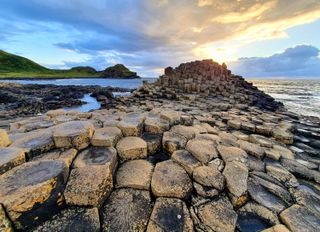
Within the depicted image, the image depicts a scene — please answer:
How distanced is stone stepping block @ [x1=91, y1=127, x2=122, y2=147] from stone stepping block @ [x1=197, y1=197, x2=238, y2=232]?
1.59m

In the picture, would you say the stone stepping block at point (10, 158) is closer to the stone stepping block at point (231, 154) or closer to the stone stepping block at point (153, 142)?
the stone stepping block at point (153, 142)

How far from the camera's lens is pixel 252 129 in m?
5.02

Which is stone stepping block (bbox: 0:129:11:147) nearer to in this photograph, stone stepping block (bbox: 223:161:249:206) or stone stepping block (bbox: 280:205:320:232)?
stone stepping block (bbox: 223:161:249:206)

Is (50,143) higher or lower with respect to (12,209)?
higher

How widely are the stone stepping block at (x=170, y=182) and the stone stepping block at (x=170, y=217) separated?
8 centimetres

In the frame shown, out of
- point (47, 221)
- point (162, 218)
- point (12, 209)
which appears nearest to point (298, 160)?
point (162, 218)

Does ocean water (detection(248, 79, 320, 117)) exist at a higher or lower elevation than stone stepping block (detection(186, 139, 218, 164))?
lower

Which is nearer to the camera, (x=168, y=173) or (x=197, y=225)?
(x=197, y=225)

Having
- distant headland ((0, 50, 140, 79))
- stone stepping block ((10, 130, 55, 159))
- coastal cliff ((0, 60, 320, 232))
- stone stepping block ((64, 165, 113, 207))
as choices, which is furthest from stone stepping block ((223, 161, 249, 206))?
distant headland ((0, 50, 140, 79))

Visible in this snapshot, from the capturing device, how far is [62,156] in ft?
8.03

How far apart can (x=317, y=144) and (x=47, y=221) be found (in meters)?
6.23

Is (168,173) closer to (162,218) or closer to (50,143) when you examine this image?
(162,218)

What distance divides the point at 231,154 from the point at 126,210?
1.95m

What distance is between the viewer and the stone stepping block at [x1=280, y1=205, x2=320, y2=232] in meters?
2.01
